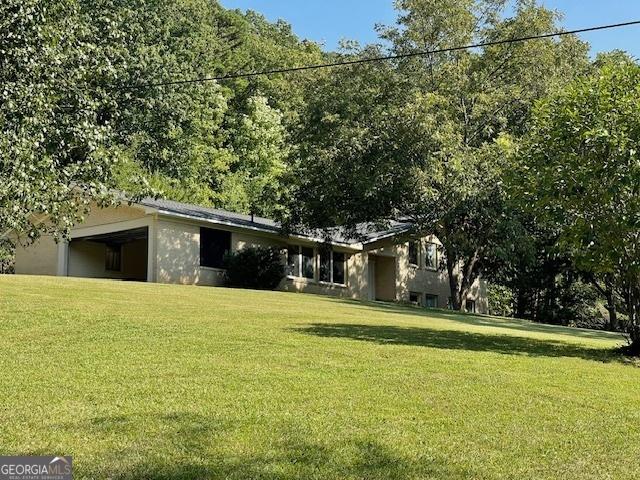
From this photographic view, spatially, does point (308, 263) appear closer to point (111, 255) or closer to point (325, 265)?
point (325, 265)

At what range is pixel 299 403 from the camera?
6824mm

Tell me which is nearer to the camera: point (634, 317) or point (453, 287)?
point (634, 317)

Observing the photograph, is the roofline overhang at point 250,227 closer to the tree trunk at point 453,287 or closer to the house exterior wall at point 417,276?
the house exterior wall at point 417,276

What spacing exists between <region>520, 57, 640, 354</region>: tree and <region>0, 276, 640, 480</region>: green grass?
1.88 meters

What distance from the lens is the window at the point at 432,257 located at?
38.3 meters

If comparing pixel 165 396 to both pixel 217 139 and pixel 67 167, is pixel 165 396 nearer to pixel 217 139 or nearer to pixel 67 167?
pixel 67 167

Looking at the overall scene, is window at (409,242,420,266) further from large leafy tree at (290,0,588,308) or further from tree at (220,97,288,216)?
tree at (220,97,288,216)

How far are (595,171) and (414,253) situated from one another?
26.3 metres

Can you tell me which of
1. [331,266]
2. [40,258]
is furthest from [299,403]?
[331,266]

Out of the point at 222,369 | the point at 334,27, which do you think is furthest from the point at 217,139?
the point at 222,369

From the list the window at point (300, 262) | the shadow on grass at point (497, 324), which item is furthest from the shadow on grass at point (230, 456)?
the window at point (300, 262)

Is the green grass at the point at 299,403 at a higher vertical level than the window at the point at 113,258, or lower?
lower

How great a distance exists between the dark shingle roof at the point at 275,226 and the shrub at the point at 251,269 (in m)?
1.26

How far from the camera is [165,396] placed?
6.91m
